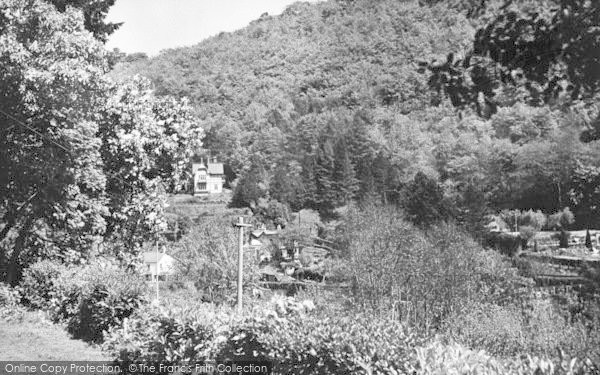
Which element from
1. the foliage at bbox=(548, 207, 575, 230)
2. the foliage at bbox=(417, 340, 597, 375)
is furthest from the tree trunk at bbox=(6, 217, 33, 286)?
the foliage at bbox=(548, 207, 575, 230)

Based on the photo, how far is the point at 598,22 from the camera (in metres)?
2.19

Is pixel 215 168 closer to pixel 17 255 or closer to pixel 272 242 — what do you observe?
pixel 272 242

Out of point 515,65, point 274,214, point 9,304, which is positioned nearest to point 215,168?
point 274,214

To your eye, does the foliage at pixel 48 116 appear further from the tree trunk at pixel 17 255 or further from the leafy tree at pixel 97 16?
the leafy tree at pixel 97 16

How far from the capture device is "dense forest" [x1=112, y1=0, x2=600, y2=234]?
249cm

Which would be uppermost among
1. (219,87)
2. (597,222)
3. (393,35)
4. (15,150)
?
(393,35)

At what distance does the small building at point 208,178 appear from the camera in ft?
323

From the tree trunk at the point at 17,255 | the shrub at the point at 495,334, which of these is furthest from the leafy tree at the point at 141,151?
the shrub at the point at 495,334

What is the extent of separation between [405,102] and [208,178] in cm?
4659

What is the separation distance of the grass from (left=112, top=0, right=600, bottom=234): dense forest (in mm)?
6784

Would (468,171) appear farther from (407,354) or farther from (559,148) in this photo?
(407,354)

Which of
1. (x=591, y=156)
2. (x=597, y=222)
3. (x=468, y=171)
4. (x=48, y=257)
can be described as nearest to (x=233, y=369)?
(x=48, y=257)

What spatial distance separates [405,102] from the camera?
121562 mm

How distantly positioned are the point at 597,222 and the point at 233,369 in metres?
64.0
